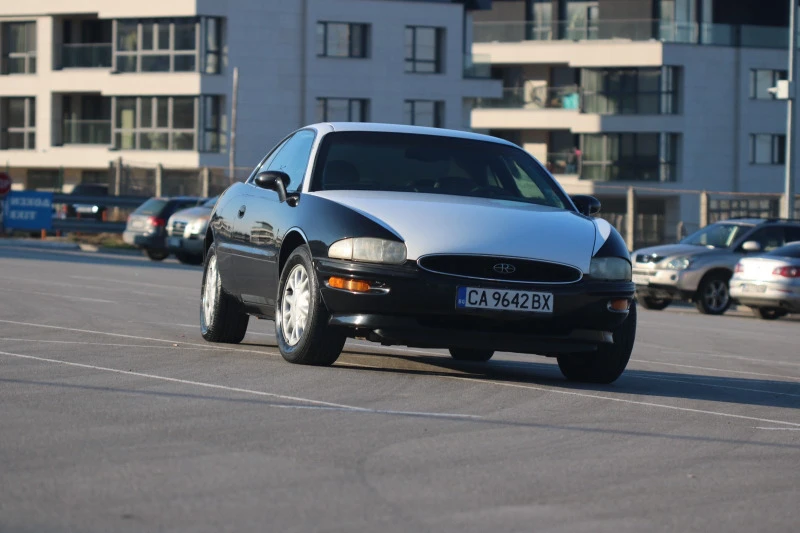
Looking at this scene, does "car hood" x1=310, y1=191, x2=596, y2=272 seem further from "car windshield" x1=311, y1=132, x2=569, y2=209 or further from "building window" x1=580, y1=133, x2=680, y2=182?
"building window" x1=580, y1=133, x2=680, y2=182

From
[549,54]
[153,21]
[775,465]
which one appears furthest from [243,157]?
[775,465]

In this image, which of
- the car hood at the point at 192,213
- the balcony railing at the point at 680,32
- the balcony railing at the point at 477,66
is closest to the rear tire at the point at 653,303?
the car hood at the point at 192,213

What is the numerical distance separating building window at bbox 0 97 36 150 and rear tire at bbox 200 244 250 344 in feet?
198

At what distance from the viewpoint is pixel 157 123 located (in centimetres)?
6600

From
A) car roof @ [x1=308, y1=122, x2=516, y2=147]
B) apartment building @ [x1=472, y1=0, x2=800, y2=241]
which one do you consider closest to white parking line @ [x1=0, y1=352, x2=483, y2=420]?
car roof @ [x1=308, y1=122, x2=516, y2=147]

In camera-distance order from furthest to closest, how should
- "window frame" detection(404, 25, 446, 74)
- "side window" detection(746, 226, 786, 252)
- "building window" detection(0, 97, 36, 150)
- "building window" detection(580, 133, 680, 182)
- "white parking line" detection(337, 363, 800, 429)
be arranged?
"building window" detection(0, 97, 36, 150)
"building window" detection(580, 133, 680, 182)
"window frame" detection(404, 25, 446, 74)
"side window" detection(746, 226, 786, 252)
"white parking line" detection(337, 363, 800, 429)

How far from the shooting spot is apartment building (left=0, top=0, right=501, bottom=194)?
65.5 metres

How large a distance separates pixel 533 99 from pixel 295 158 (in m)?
61.7

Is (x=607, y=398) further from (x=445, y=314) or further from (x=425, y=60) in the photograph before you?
(x=425, y=60)

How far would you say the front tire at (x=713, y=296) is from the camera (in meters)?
26.8

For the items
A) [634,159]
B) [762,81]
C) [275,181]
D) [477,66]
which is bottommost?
[275,181]

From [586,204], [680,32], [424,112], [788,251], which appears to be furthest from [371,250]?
[680,32]

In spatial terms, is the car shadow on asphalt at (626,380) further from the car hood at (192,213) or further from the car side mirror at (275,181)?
the car hood at (192,213)

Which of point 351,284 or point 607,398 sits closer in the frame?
point 607,398
